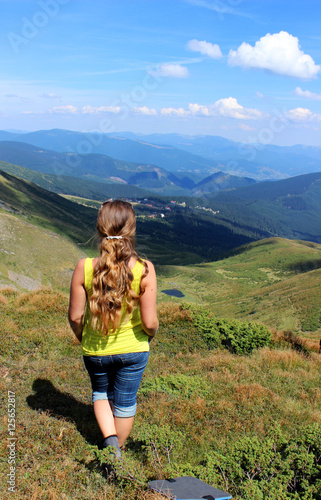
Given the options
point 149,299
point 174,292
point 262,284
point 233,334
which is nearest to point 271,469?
point 149,299

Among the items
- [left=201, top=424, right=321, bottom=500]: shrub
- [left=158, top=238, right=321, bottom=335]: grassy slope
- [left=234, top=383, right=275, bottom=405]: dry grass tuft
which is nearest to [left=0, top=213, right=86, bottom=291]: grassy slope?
[left=158, top=238, right=321, bottom=335]: grassy slope

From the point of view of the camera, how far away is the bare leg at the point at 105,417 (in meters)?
4.28

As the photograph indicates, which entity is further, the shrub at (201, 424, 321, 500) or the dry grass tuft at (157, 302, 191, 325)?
the dry grass tuft at (157, 302, 191, 325)

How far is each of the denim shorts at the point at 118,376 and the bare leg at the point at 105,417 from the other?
0.07 meters

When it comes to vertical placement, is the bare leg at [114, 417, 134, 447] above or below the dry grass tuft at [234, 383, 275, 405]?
above

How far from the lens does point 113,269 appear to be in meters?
3.77

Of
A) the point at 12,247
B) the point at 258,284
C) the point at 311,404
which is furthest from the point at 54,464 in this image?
the point at 258,284

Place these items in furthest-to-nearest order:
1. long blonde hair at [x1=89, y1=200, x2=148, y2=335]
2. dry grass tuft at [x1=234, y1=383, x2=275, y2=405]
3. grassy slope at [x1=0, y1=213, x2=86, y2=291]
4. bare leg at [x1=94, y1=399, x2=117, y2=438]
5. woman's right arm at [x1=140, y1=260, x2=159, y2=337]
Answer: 1. grassy slope at [x1=0, y1=213, x2=86, y2=291]
2. dry grass tuft at [x1=234, y1=383, x2=275, y2=405]
3. bare leg at [x1=94, y1=399, x2=117, y2=438]
4. woman's right arm at [x1=140, y1=260, x2=159, y2=337]
5. long blonde hair at [x1=89, y1=200, x2=148, y2=335]

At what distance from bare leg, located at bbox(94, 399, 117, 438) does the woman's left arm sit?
3.41 feet

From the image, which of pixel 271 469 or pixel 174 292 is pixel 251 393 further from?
pixel 174 292

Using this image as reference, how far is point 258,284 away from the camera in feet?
394

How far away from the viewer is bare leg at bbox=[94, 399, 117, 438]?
428 centimetres

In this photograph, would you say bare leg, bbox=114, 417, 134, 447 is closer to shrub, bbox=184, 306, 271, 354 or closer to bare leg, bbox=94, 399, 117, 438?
bare leg, bbox=94, 399, 117, 438

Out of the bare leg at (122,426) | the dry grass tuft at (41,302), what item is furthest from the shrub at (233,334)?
the bare leg at (122,426)
